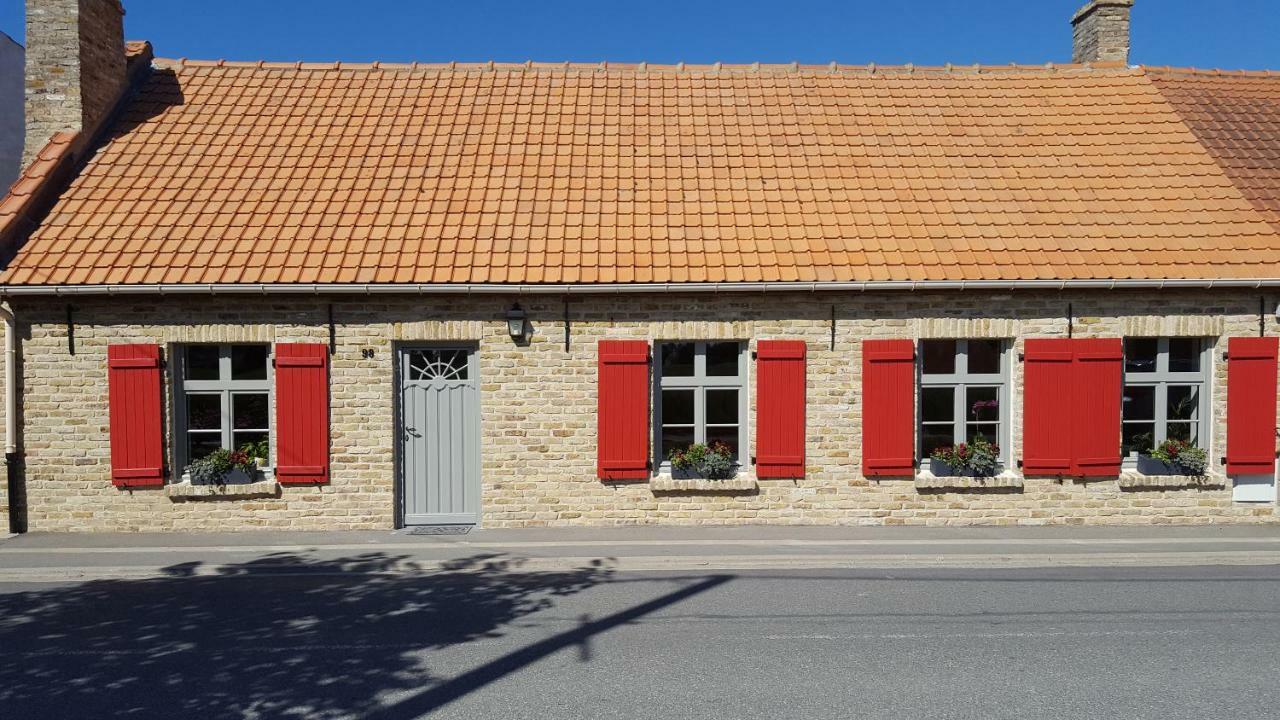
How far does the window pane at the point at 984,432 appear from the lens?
10.4 m

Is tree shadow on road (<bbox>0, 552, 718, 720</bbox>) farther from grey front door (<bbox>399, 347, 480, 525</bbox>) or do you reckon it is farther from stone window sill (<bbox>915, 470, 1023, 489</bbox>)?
stone window sill (<bbox>915, 470, 1023, 489</bbox>)

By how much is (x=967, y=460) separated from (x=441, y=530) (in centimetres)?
618

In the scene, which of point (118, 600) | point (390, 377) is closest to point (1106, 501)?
point (390, 377)

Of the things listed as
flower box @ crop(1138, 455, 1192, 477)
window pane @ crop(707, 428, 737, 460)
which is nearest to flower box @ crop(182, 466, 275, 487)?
window pane @ crop(707, 428, 737, 460)

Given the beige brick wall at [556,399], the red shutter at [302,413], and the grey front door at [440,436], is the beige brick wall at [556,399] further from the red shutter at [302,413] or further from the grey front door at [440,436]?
the grey front door at [440,436]

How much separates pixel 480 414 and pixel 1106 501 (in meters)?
7.42

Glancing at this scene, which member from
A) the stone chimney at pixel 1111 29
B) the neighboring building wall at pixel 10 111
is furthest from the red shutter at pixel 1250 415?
the neighboring building wall at pixel 10 111

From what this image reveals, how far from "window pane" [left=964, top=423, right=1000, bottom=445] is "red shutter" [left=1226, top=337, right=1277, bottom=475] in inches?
102

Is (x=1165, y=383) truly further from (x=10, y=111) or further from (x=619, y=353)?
(x=10, y=111)

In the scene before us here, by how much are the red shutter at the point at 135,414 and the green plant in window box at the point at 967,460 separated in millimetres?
8959

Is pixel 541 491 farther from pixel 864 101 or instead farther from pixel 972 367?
pixel 864 101

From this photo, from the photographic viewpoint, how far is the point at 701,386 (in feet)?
33.4

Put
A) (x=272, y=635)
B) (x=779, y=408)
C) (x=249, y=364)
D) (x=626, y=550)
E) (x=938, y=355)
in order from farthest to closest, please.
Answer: (x=938, y=355) < (x=249, y=364) < (x=779, y=408) < (x=626, y=550) < (x=272, y=635)

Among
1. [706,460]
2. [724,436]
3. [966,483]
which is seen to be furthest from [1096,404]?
[706,460]
